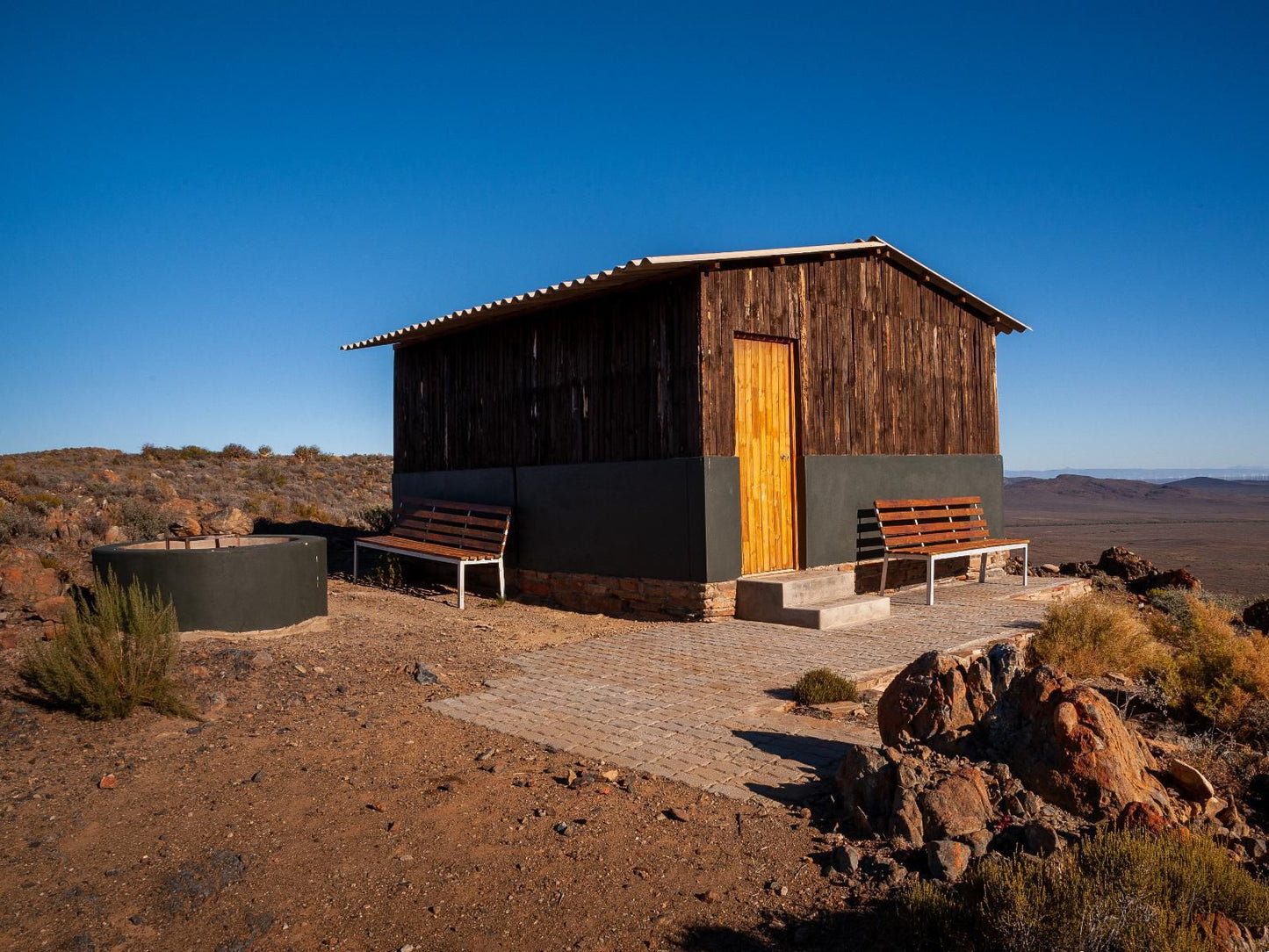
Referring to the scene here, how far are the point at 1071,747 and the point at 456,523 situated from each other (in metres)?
9.72

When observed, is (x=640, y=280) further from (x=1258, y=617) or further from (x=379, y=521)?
(x=379, y=521)

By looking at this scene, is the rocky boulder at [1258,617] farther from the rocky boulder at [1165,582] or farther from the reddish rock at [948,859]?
the reddish rock at [948,859]

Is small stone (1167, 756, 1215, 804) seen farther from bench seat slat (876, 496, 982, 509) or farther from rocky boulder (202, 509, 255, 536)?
rocky boulder (202, 509, 255, 536)

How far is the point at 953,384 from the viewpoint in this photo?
12703 mm

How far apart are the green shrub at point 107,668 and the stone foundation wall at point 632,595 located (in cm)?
505

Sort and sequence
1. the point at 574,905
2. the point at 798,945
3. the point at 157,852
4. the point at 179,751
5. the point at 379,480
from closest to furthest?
the point at 798,945
the point at 574,905
the point at 157,852
the point at 179,751
the point at 379,480

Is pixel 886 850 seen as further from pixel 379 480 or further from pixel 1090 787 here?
pixel 379 480

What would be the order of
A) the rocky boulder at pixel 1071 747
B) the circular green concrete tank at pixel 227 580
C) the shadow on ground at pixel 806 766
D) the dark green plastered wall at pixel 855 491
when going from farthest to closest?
the dark green plastered wall at pixel 855 491 < the circular green concrete tank at pixel 227 580 < the shadow on ground at pixel 806 766 < the rocky boulder at pixel 1071 747

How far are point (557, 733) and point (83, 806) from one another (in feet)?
8.43

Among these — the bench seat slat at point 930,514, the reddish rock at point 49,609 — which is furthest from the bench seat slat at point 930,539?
the reddish rock at point 49,609

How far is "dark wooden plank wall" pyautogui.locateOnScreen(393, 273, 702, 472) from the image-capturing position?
9578mm

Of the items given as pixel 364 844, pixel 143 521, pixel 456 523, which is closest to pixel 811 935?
pixel 364 844

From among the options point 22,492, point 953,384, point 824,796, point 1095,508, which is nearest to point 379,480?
point 22,492

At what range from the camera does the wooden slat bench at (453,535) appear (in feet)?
36.8
